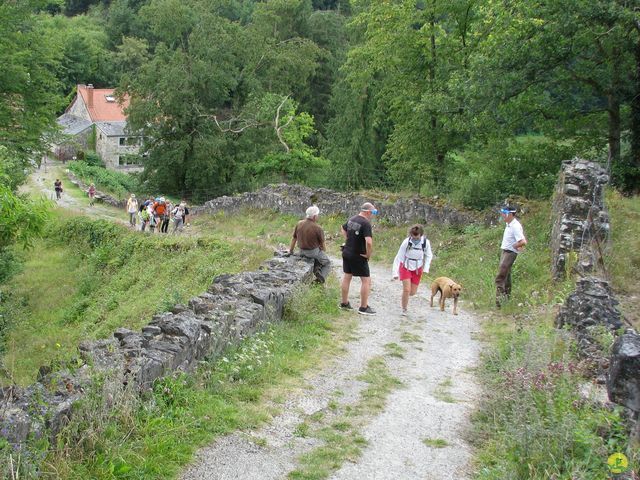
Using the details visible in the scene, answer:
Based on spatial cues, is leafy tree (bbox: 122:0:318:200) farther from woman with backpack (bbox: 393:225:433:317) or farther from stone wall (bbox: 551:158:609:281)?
woman with backpack (bbox: 393:225:433:317)

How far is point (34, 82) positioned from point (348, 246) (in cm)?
2163

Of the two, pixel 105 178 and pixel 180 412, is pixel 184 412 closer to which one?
pixel 180 412

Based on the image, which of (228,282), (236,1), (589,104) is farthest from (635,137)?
(236,1)

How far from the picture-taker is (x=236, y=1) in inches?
2894

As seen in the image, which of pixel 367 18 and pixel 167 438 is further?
pixel 367 18

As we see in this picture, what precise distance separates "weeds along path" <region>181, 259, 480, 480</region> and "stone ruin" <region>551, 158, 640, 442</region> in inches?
56.6

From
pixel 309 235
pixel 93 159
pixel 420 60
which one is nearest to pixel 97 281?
pixel 309 235

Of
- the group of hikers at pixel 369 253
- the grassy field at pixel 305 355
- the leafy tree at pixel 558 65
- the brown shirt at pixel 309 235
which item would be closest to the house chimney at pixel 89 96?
the grassy field at pixel 305 355

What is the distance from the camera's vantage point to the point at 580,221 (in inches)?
500

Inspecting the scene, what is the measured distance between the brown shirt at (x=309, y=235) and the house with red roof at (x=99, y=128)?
162 ft

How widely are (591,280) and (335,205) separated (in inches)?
524

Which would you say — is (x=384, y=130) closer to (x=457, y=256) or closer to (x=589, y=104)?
(x=589, y=104)

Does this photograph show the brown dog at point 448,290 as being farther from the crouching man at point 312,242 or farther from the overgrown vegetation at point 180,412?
the overgrown vegetation at point 180,412

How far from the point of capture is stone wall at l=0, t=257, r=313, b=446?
5.16 meters
